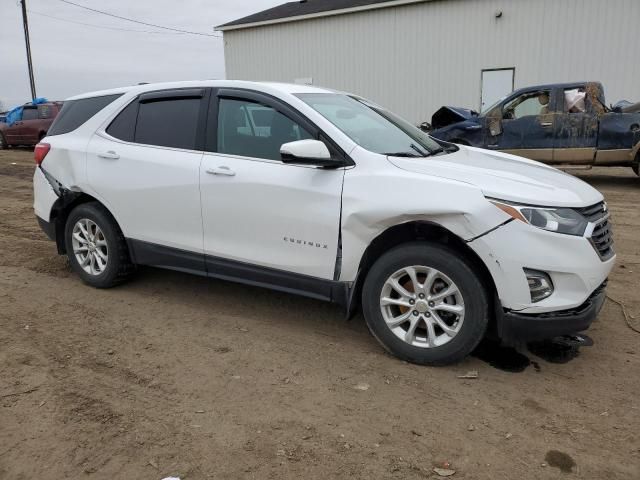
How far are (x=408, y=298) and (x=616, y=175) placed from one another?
34.2 feet

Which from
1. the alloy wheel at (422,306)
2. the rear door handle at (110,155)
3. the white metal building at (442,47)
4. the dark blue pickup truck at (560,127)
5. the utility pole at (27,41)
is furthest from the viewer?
the utility pole at (27,41)

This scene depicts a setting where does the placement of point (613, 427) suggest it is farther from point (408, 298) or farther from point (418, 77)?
point (418, 77)

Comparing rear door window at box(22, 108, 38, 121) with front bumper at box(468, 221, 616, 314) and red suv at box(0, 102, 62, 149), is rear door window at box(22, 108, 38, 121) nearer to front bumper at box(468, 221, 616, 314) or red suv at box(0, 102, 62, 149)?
red suv at box(0, 102, 62, 149)

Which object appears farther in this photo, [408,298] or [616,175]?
[616,175]

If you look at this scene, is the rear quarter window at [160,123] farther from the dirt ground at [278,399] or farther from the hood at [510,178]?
the hood at [510,178]

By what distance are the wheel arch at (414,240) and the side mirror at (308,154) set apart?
57cm

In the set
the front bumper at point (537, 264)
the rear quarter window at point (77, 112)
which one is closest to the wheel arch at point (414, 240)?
the front bumper at point (537, 264)

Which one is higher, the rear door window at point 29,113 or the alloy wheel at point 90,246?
the rear door window at point 29,113

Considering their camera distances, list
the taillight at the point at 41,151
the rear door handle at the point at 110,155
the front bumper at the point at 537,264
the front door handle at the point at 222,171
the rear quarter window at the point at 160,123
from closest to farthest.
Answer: the front bumper at the point at 537,264
the front door handle at the point at 222,171
the rear quarter window at the point at 160,123
the rear door handle at the point at 110,155
the taillight at the point at 41,151

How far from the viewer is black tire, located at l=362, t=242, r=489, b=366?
3.15 m

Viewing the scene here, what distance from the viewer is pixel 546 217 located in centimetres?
301

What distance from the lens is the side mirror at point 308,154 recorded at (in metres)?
3.38

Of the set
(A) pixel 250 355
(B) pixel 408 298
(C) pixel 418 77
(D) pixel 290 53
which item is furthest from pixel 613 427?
(D) pixel 290 53

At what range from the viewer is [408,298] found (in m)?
3.36
